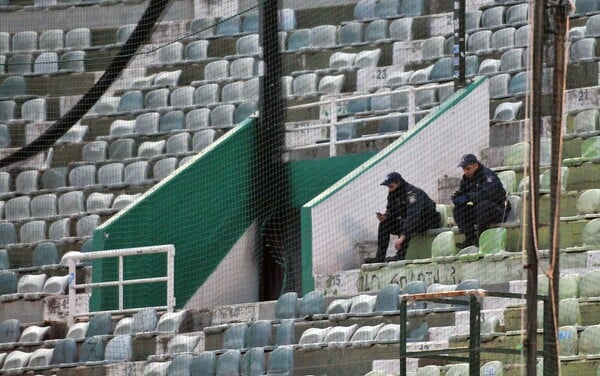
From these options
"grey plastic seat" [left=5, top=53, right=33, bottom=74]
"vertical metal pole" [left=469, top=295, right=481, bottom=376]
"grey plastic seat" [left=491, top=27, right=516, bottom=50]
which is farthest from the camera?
"grey plastic seat" [left=5, top=53, right=33, bottom=74]

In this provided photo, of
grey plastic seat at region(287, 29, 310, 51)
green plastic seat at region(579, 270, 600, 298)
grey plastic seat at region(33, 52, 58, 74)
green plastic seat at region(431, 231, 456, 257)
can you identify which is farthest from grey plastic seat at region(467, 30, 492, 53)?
grey plastic seat at region(33, 52, 58, 74)

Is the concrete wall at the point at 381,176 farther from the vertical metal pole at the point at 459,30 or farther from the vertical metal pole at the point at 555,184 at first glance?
the vertical metal pole at the point at 555,184

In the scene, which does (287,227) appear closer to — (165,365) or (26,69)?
(165,365)

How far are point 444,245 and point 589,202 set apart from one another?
1030mm

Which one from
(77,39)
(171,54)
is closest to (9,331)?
(171,54)

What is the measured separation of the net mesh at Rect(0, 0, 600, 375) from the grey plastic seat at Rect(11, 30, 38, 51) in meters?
0.62

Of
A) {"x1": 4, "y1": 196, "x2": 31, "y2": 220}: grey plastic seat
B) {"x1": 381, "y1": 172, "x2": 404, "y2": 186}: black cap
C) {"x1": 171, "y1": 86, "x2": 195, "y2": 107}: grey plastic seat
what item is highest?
{"x1": 171, "y1": 86, "x2": 195, "y2": 107}: grey plastic seat

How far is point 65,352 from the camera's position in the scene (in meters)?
14.8

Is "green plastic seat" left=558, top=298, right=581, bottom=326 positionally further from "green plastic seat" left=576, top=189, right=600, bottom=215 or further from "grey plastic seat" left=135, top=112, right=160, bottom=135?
"grey plastic seat" left=135, top=112, right=160, bottom=135

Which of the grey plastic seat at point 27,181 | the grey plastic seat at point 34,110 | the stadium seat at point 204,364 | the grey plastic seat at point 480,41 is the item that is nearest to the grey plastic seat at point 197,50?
the grey plastic seat at point 34,110

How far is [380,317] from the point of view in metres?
13.5

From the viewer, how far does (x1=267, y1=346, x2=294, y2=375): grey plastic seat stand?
13.3 meters

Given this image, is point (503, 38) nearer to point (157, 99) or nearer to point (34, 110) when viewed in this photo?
point (157, 99)

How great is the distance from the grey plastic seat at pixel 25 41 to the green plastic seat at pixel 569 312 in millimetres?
9634
